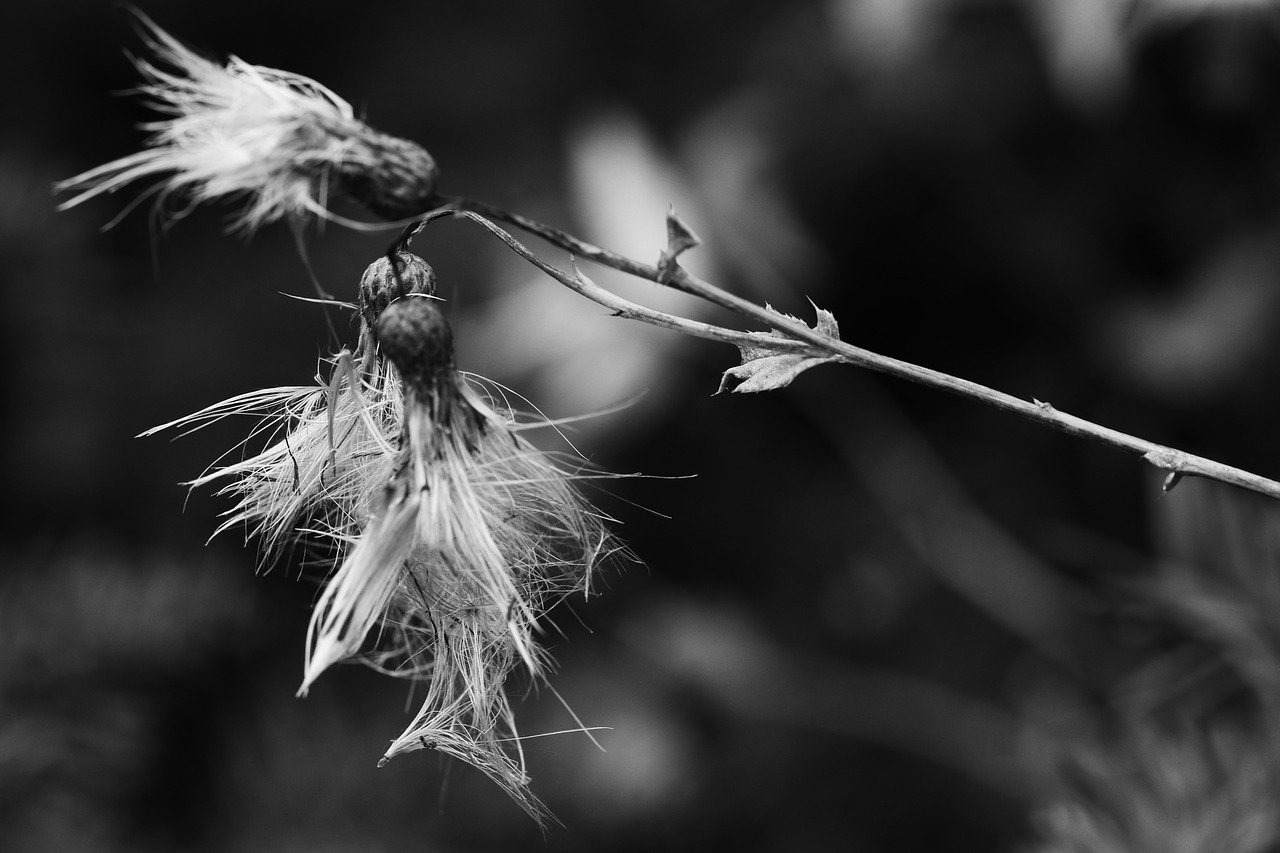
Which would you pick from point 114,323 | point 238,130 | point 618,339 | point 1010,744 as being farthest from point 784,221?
point 238,130

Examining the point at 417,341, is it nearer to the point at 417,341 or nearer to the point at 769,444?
the point at 417,341

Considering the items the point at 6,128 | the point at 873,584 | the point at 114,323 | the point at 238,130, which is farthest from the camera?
the point at 6,128

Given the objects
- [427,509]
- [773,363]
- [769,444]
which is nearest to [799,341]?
[773,363]

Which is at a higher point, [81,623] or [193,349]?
[193,349]

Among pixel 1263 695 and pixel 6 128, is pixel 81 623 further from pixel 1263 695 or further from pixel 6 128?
pixel 6 128

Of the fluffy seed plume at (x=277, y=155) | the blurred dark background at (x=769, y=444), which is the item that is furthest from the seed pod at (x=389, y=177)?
the blurred dark background at (x=769, y=444)

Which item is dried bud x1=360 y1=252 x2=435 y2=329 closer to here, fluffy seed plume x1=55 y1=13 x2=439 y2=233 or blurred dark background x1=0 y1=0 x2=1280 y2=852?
fluffy seed plume x1=55 y1=13 x2=439 y2=233

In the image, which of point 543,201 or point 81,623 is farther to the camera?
point 543,201
